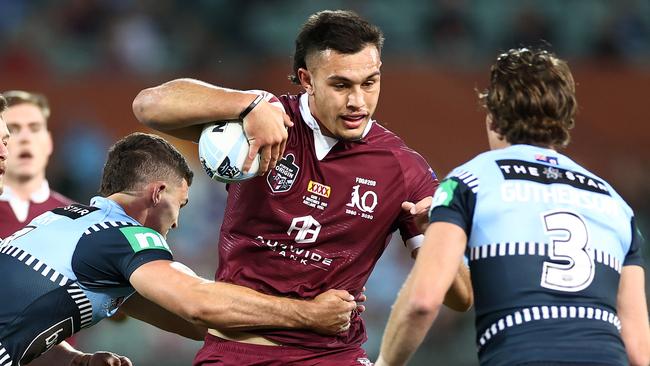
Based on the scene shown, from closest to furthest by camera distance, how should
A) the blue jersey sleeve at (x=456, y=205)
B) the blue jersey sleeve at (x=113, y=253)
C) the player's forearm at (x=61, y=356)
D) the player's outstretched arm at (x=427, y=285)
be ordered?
the player's outstretched arm at (x=427, y=285) → the blue jersey sleeve at (x=456, y=205) → the blue jersey sleeve at (x=113, y=253) → the player's forearm at (x=61, y=356)

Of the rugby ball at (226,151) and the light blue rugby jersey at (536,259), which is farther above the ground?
the light blue rugby jersey at (536,259)

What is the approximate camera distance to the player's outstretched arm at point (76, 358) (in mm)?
5359

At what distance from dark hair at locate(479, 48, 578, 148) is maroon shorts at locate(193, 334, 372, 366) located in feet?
5.08

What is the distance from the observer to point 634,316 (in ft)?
13.7

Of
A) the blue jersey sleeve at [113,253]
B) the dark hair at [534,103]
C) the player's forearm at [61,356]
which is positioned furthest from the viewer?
the player's forearm at [61,356]

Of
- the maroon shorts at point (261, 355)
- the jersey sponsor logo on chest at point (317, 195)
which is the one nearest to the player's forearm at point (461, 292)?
the maroon shorts at point (261, 355)

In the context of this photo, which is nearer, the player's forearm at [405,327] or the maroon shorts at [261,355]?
the player's forearm at [405,327]

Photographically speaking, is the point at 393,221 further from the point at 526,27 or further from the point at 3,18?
the point at 3,18

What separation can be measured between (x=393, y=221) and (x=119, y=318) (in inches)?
66.9

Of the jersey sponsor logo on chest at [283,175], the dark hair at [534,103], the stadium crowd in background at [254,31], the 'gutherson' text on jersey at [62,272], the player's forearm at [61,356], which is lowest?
the player's forearm at [61,356]

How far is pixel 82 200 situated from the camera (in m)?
12.4

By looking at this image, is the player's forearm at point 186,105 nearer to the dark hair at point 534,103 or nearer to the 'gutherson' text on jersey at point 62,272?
the 'gutherson' text on jersey at point 62,272

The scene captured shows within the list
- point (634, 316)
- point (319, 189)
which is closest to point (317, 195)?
point (319, 189)

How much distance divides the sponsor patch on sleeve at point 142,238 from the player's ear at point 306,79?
1036 mm
